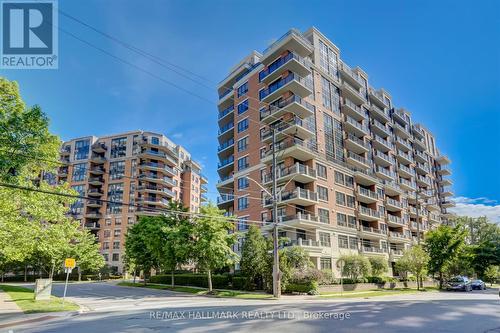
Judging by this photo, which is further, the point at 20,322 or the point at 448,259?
the point at 448,259

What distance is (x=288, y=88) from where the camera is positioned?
45406 millimetres

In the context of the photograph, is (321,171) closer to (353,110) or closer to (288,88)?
(288,88)

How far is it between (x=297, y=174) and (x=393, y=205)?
25781 millimetres

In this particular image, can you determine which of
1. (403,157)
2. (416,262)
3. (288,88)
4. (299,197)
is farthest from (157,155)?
(416,262)

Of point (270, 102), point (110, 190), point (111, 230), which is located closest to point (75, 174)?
point (110, 190)

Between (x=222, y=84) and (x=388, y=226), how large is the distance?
36.8m

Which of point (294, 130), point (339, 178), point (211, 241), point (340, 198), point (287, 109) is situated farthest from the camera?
point (339, 178)

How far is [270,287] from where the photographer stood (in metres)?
32.0

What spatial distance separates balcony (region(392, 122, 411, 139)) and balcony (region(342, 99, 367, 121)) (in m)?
13.8

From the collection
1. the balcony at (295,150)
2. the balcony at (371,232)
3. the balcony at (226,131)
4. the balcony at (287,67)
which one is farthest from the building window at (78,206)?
the balcony at (371,232)

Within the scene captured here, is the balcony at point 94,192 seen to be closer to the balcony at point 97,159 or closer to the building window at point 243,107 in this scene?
the balcony at point 97,159

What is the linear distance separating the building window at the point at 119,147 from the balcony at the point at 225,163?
→ 153ft

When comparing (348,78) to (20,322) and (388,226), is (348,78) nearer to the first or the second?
(388,226)

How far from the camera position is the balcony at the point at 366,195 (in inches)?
2017
